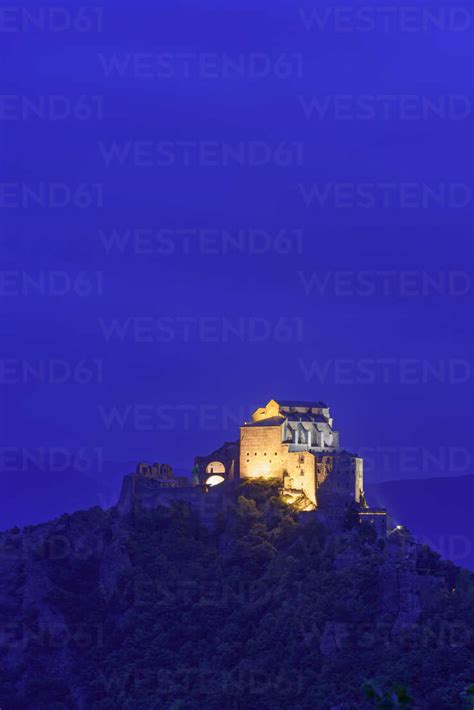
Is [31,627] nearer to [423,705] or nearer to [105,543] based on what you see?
[105,543]

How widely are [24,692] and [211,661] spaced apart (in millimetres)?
14671

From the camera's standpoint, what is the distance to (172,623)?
88.0 meters

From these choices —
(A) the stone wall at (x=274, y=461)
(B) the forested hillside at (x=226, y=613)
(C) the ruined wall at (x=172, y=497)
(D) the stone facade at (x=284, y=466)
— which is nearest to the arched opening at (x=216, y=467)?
(D) the stone facade at (x=284, y=466)

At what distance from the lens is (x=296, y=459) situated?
8669 cm

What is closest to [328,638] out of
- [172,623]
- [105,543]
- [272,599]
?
[272,599]

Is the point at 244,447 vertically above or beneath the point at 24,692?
above

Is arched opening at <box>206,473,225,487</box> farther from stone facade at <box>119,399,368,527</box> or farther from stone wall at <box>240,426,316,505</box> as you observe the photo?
stone wall at <box>240,426,316,505</box>

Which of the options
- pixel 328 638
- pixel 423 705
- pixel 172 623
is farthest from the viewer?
pixel 172 623

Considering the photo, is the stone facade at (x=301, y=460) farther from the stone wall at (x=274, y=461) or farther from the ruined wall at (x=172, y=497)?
the ruined wall at (x=172, y=497)

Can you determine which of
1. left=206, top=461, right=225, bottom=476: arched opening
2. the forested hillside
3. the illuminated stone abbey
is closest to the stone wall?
the illuminated stone abbey

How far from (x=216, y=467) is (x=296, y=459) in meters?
6.82

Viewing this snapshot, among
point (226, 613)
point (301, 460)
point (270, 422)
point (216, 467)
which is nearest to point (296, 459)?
point (301, 460)

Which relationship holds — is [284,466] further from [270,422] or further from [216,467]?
[216,467]

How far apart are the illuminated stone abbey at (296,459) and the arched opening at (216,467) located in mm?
67
